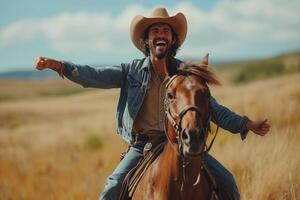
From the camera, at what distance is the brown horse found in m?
3.71

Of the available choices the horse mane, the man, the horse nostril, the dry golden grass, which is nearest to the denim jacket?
the man

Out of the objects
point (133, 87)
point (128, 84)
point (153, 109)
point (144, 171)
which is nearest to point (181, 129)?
point (144, 171)

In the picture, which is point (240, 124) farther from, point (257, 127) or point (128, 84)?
point (128, 84)

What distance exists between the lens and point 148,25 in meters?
5.24

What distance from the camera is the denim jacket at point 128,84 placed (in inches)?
192

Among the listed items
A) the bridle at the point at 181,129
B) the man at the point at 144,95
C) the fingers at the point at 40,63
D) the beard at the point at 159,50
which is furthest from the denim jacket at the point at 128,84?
the bridle at the point at 181,129

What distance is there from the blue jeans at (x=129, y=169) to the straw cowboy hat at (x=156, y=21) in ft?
3.19

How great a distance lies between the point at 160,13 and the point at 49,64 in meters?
1.15

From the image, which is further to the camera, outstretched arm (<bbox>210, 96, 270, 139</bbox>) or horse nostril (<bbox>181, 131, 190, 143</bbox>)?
outstretched arm (<bbox>210, 96, 270, 139</bbox>)

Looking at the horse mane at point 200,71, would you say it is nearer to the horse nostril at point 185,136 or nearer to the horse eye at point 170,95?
the horse eye at point 170,95

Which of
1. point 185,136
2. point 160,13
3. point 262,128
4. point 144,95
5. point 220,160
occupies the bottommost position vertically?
point 220,160

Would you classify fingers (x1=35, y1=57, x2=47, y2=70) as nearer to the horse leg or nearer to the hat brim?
the hat brim

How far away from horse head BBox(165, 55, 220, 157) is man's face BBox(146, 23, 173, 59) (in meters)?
0.57

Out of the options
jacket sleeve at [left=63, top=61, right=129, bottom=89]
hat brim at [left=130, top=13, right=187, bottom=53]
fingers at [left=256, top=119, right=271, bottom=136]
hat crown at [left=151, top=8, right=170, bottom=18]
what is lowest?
fingers at [left=256, top=119, right=271, bottom=136]
